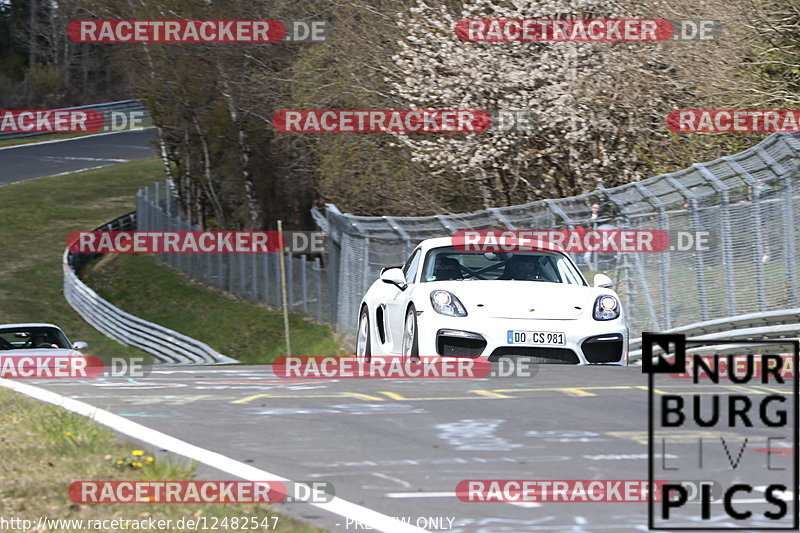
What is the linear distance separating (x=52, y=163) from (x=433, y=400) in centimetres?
5913

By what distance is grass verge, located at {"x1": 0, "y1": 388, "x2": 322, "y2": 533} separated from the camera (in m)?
5.59

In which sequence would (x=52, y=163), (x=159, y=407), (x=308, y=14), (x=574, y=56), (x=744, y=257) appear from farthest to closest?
(x=52, y=163) < (x=308, y=14) < (x=574, y=56) < (x=744, y=257) < (x=159, y=407)

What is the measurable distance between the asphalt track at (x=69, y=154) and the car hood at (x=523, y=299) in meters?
50.2

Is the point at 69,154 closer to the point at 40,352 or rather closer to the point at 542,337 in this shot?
the point at 40,352

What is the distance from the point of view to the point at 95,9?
4384 centimetres

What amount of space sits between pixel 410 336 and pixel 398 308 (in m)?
0.69

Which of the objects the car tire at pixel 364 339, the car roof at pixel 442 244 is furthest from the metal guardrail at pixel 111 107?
the car roof at pixel 442 244

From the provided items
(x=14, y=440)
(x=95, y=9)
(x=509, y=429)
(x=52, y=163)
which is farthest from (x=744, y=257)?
(x=52, y=163)

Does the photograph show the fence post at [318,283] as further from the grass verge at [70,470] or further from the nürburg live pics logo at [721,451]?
the grass verge at [70,470]

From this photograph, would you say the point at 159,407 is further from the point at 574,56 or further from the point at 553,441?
the point at 574,56

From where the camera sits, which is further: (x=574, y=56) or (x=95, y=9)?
(x=95, y=9)

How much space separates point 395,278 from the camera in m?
12.5

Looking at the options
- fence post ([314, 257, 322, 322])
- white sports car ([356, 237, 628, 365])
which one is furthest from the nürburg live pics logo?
fence post ([314, 257, 322, 322])
